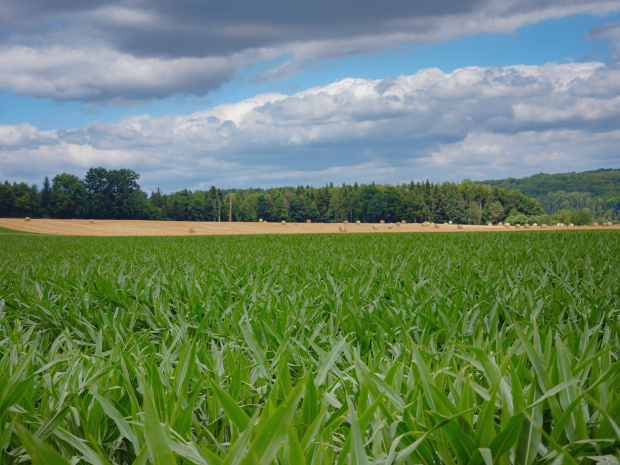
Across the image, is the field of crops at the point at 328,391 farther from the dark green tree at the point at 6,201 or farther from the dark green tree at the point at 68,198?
the dark green tree at the point at 6,201

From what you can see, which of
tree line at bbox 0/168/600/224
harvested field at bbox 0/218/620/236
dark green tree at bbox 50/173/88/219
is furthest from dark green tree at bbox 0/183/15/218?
harvested field at bbox 0/218/620/236

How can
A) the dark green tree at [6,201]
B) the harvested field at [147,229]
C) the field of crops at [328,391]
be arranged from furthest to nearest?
the dark green tree at [6,201] < the harvested field at [147,229] < the field of crops at [328,391]

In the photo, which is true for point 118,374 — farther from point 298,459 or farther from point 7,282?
point 7,282

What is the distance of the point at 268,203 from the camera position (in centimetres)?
11788

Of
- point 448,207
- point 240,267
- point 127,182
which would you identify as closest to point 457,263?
point 240,267

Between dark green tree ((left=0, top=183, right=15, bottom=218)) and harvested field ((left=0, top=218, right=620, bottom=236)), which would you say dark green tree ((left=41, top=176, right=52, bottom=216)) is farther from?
harvested field ((left=0, top=218, right=620, bottom=236))

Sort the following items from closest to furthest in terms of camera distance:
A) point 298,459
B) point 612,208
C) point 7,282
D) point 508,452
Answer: point 298,459
point 508,452
point 7,282
point 612,208

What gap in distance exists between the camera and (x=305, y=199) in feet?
398

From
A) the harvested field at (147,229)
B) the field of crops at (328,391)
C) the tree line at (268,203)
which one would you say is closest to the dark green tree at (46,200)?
the tree line at (268,203)

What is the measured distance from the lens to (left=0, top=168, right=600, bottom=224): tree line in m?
86.0

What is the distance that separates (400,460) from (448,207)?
118 m

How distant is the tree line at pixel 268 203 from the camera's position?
86.0 m

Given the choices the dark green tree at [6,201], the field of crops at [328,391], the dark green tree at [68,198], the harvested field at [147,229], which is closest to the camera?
the field of crops at [328,391]

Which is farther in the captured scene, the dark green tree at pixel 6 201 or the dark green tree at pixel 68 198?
the dark green tree at pixel 68 198
